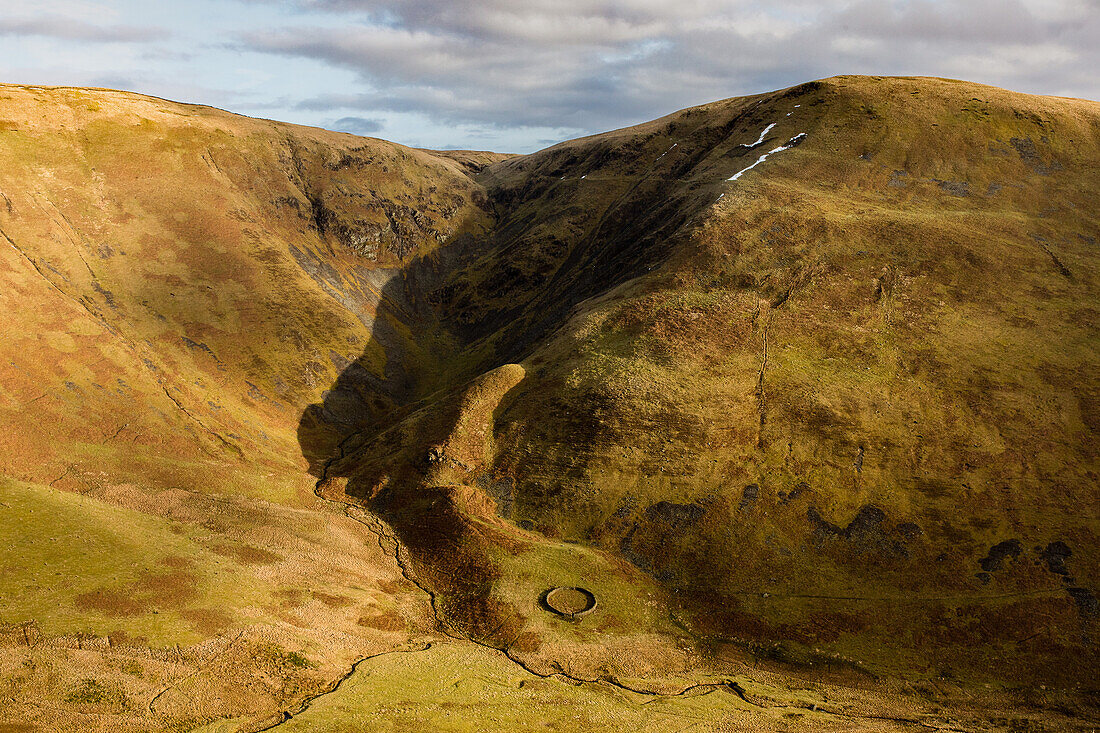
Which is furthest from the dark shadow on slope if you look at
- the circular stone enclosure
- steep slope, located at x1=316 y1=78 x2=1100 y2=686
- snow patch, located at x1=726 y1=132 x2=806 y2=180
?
snow patch, located at x1=726 y1=132 x2=806 y2=180

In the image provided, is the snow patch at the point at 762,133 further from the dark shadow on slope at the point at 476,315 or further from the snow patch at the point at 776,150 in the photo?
the dark shadow on slope at the point at 476,315

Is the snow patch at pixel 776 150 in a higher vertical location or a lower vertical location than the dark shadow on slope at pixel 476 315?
higher

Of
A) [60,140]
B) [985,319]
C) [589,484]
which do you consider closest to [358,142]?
[60,140]

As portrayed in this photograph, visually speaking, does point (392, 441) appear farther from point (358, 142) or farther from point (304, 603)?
point (358, 142)

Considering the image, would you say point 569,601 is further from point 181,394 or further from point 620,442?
point 181,394

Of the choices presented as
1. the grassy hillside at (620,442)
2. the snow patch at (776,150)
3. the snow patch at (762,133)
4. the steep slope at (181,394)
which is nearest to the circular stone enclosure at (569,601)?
the grassy hillside at (620,442)

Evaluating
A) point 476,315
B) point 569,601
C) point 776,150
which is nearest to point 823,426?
point 569,601

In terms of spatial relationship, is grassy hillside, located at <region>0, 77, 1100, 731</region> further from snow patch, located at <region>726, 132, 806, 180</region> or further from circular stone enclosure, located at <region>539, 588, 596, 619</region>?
snow patch, located at <region>726, 132, 806, 180</region>
